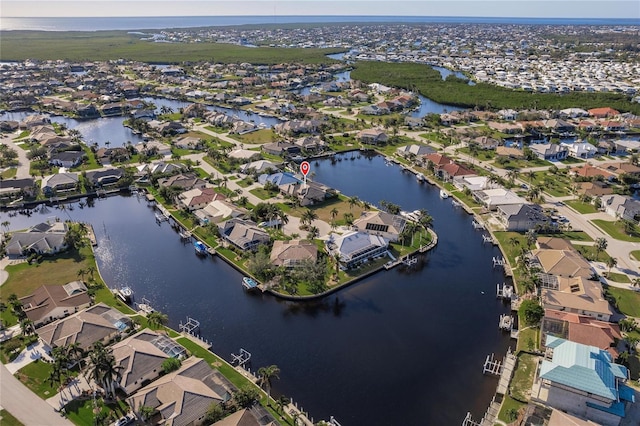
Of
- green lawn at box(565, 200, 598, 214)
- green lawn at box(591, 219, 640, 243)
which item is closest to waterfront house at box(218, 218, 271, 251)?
green lawn at box(591, 219, 640, 243)

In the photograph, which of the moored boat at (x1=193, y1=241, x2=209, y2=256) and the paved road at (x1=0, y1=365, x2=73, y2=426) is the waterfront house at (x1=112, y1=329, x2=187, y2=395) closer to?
the paved road at (x1=0, y1=365, x2=73, y2=426)

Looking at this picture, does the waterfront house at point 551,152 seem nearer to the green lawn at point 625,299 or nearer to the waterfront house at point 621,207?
the waterfront house at point 621,207

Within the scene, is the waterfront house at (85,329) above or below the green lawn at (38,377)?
above

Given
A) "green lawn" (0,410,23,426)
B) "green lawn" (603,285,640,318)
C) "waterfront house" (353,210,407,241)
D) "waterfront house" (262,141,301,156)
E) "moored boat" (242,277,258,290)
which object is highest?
"waterfront house" (262,141,301,156)

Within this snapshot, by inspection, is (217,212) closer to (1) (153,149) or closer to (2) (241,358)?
(2) (241,358)

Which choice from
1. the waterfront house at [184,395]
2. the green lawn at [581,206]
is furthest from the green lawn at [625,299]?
the waterfront house at [184,395]

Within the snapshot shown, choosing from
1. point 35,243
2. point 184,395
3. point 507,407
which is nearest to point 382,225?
point 507,407

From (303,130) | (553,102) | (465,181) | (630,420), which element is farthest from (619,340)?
(553,102)

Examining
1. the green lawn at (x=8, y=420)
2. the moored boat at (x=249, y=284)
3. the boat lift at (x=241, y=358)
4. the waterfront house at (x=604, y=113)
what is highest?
the waterfront house at (x=604, y=113)
